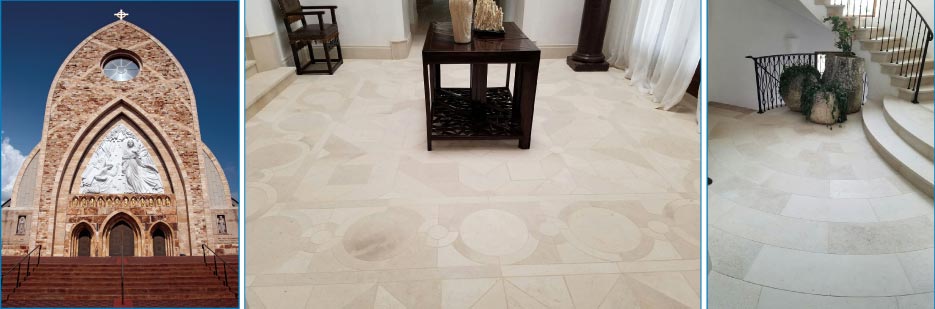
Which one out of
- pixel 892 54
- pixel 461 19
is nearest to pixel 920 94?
pixel 892 54

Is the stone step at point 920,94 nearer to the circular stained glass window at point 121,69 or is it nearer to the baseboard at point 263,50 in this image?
the circular stained glass window at point 121,69

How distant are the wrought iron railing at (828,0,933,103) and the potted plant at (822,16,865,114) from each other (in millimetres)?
64

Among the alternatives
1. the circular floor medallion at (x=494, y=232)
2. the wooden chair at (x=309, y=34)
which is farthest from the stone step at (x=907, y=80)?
the wooden chair at (x=309, y=34)

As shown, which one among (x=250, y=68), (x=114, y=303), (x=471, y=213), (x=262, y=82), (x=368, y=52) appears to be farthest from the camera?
(x=368, y=52)

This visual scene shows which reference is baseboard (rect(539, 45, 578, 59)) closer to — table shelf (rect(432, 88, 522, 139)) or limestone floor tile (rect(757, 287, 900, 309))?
table shelf (rect(432, 88, 522, 139))

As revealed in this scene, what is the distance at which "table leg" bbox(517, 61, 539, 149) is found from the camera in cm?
219

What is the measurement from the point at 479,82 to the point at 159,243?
6.43 ft

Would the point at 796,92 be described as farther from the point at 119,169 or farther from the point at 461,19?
the point at 119,169

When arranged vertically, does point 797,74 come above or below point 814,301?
above

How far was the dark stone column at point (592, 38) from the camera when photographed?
13.8ft

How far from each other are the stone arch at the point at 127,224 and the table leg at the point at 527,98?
5.67 feet

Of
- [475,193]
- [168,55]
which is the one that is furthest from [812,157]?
[168,55]

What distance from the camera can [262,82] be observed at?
3.47 m

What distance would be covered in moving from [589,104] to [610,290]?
2.10 m
